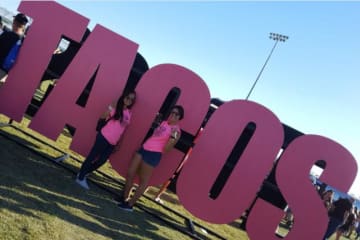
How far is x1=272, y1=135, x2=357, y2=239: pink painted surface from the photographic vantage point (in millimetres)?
6281

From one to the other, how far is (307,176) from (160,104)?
2.79m

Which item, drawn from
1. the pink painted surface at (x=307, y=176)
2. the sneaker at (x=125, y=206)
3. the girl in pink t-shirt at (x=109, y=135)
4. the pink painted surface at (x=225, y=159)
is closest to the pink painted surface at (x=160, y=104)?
the pink painted surface at (x=225, y=159)

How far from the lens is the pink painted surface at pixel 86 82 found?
6.76m

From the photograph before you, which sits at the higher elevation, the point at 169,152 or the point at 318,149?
the point at 318,149

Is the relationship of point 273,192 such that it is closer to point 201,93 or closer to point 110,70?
point 201,93

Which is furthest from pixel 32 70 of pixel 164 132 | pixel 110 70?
pixel 164 132

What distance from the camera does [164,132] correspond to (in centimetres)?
604

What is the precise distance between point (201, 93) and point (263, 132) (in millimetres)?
1256

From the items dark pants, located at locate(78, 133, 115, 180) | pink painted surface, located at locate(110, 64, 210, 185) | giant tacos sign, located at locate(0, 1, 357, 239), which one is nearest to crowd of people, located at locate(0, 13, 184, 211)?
dark pants, located at locate(78, 133, 115, 180)

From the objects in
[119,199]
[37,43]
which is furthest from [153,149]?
[37,43]

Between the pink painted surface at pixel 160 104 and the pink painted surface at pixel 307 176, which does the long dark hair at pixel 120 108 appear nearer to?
the pink painted surface at pixel 160 104

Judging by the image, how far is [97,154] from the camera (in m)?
6.20

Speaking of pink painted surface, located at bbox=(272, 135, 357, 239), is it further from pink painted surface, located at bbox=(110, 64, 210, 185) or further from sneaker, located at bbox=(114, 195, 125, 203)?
sneaker, located at bbox=(114, 195, 125, 203)

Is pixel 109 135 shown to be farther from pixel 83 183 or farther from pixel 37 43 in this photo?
pixel 37 43
